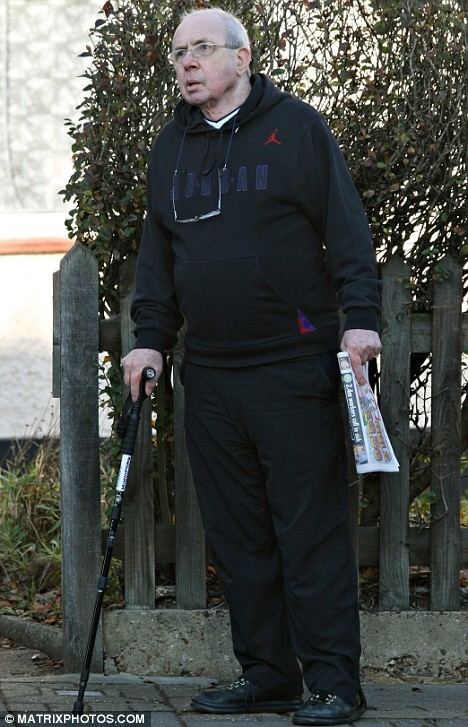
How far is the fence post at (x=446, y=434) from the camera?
4617 mm

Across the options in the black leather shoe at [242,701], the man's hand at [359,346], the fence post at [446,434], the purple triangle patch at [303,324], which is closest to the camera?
the man's hand at [359,346]

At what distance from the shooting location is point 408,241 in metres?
4.82

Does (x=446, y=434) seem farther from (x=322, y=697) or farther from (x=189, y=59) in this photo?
(x=189, y=59)

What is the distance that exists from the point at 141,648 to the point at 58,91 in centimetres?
400

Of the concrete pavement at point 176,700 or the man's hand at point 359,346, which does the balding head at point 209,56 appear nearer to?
the man's hand at point 359,346

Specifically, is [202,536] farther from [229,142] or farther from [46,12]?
[46,12]

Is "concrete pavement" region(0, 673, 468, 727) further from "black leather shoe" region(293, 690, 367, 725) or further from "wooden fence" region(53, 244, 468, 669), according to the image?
"wooden fence" region(53, 244, 468, 669)

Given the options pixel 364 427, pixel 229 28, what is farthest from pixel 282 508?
pixel 229 28

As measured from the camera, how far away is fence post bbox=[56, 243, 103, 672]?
464 centimetres

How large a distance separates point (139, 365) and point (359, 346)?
714 mm

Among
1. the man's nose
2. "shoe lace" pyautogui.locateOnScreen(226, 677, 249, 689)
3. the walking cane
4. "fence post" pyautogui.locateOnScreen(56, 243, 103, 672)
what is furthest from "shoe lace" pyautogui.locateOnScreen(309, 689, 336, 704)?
the man's nose

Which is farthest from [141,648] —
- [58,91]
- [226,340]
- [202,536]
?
[58,91]

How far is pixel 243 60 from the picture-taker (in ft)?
13.6

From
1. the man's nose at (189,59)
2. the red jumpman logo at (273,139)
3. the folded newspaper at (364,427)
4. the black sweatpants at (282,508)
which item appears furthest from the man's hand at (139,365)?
A: the man's nose at (189,59)
